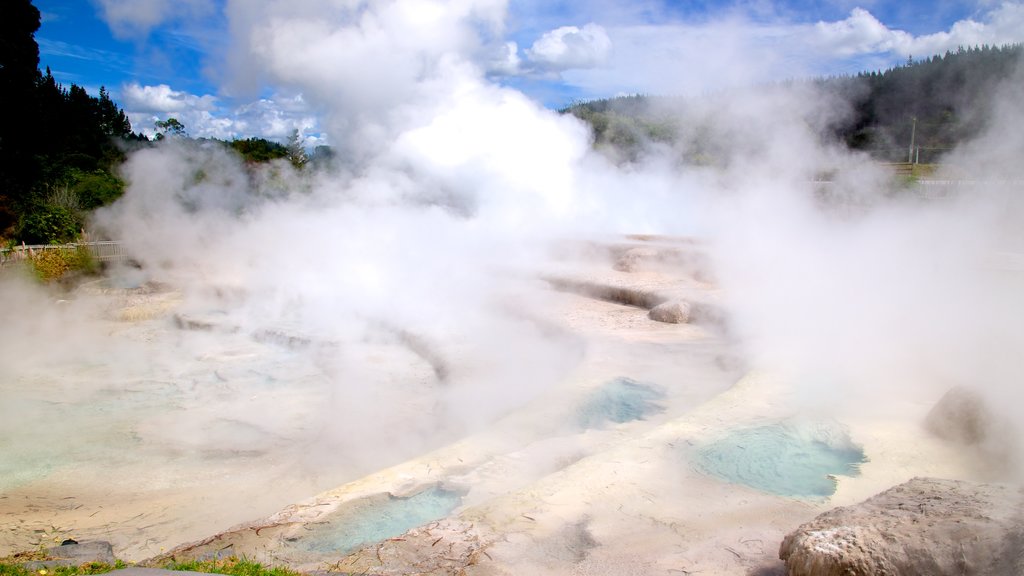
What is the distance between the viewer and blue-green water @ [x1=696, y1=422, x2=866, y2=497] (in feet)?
12.2

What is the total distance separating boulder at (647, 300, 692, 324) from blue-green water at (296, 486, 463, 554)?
15.0ft

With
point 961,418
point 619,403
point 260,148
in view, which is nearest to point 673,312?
point 619,403

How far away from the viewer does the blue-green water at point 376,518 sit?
3.31m

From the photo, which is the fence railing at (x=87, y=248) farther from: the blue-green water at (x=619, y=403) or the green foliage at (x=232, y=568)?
the green foliage at (x=232, y=568)

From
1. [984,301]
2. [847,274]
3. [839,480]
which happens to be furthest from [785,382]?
[847,274]

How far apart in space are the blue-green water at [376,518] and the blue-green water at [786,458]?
143cm

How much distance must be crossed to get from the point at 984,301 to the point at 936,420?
4006 mm

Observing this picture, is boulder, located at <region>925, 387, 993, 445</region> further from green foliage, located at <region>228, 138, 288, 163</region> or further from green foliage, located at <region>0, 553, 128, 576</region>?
green foliage, located at <region>228, 138, 288, 163</region>

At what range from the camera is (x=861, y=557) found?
Answer: 8.34 feet

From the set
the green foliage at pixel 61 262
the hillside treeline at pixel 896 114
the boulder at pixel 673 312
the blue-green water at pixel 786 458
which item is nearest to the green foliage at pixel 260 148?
the green foliage at pixel 61 262

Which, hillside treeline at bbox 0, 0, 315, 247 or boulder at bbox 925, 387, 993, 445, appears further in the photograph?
hillside treeline at bbox 0, 0, 315, 247

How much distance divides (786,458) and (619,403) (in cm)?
142

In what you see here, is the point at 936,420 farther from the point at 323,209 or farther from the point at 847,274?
the point at 323,209

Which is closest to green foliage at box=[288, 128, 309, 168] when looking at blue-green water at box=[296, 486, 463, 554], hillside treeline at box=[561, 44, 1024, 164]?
hillside treeline at box=[561, 44, 1024, 164]
